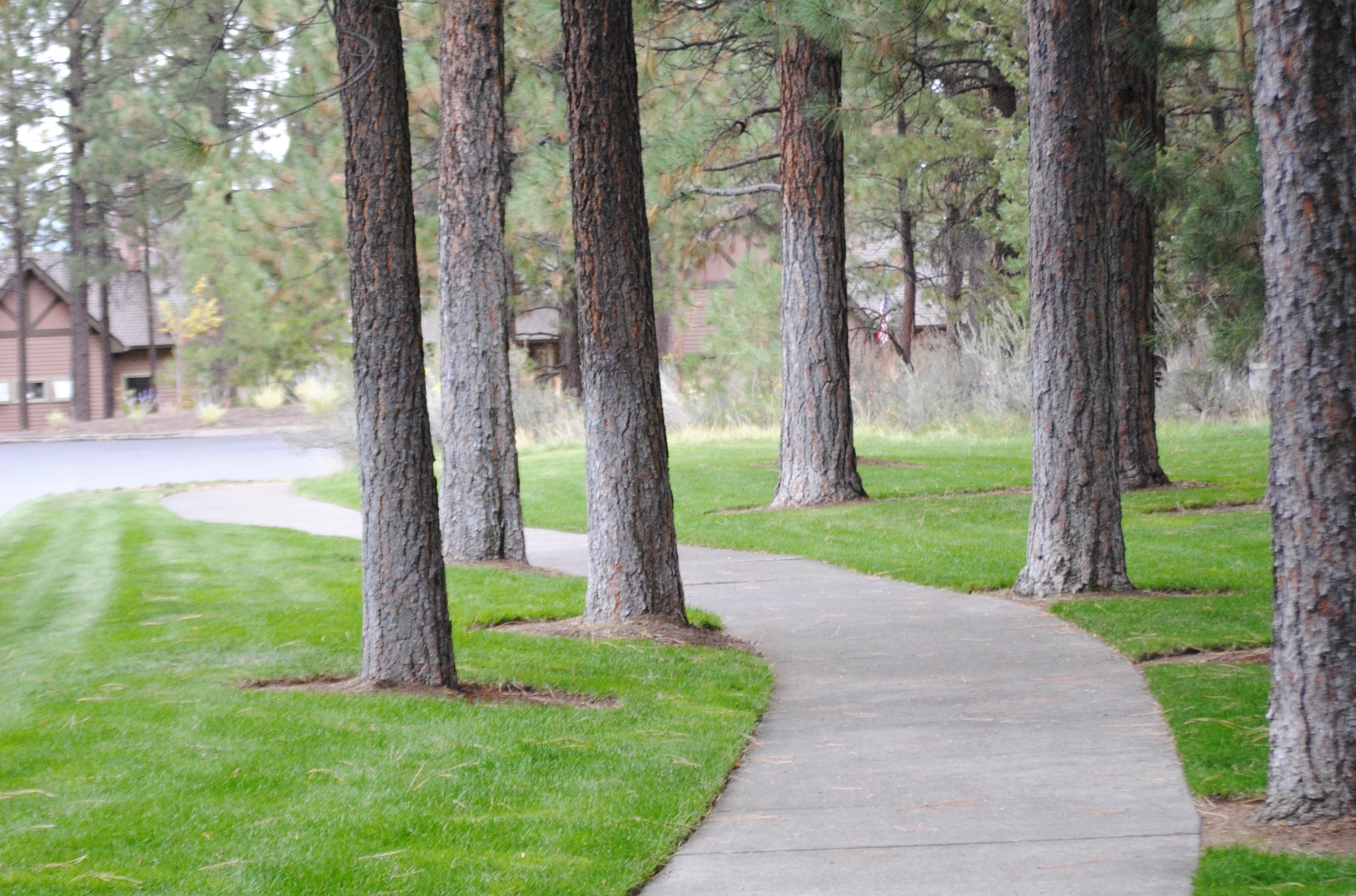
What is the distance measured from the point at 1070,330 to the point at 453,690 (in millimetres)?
5359

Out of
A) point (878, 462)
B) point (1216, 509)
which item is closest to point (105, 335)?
point (878, 462)

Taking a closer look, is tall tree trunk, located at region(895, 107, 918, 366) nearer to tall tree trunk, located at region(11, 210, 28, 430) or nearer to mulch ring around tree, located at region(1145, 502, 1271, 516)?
mulch ring around tree, located at region(1145, 502, 1271, 516)

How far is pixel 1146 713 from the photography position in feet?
22.0

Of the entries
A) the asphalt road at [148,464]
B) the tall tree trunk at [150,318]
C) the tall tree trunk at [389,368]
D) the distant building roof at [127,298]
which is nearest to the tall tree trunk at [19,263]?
the distant building roof at [127,298]

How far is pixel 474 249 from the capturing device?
1189cm

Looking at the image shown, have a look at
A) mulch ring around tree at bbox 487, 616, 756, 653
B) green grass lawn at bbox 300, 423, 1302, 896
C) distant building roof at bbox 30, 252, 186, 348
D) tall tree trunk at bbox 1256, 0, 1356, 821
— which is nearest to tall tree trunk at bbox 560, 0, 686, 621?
mulch ring around tree at bbox 487, 616, 756, 653

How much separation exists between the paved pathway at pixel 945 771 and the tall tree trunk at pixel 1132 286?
6.47 metres

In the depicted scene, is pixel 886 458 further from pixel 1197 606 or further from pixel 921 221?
pixel 921 221

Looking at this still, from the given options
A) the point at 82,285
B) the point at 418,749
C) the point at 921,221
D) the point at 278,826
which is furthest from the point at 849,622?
the point at 82,285

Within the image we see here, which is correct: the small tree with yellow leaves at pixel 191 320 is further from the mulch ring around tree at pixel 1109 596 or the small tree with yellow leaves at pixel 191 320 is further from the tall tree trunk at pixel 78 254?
the mulch ring around tree at pixel 1109 596

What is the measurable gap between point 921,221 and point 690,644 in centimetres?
2423

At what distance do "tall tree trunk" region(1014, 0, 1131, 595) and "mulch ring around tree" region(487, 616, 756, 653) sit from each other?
8.84 feet

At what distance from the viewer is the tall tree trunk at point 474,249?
11.9 meters

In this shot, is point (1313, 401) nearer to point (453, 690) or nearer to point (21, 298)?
point (453, 690)
